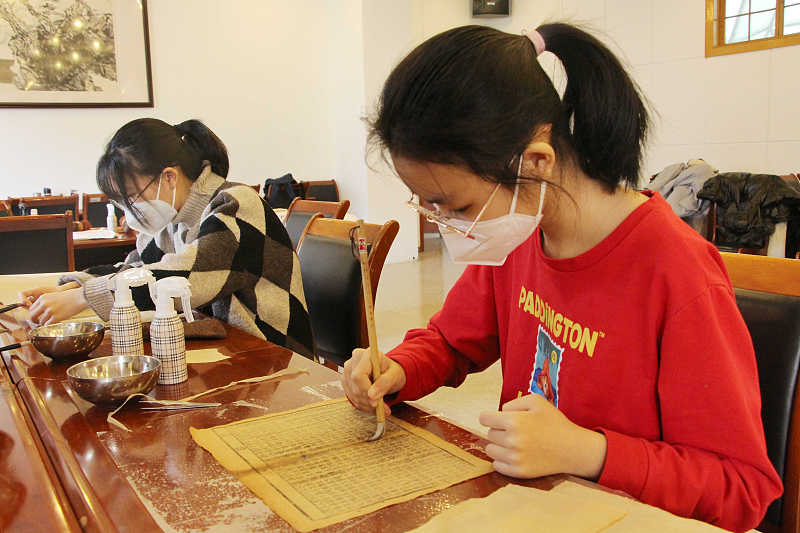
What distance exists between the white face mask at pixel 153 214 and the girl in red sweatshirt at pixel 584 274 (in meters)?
0.97

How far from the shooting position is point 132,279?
3.87 feet

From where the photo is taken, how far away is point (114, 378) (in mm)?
949

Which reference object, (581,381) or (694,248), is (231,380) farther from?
(694,248)

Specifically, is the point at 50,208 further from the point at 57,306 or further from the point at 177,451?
the point at 177,451

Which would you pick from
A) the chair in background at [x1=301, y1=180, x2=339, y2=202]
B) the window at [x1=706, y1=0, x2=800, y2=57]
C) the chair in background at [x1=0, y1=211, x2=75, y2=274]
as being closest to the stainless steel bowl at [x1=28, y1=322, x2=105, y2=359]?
the chair in background at [x1=0, y1=211, x2=75, y2=274]

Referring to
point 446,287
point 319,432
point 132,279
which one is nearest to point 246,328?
point 132,279

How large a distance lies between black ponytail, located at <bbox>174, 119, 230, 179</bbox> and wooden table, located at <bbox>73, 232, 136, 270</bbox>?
57.7 inches

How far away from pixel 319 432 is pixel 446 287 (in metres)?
4.27

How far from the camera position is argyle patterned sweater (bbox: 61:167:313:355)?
148 centimetres

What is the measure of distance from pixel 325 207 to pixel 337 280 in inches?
30.8

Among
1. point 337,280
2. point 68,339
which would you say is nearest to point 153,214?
point 337,280

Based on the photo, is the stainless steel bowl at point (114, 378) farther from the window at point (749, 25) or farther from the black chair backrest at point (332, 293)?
the window at point (749, 25)

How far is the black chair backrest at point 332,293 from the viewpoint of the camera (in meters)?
1.81

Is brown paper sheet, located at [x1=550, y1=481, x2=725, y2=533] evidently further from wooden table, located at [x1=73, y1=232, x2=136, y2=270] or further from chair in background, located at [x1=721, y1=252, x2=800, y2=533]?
wooden table, located at [x1=73, y1=232, x2=136, y2=270]
